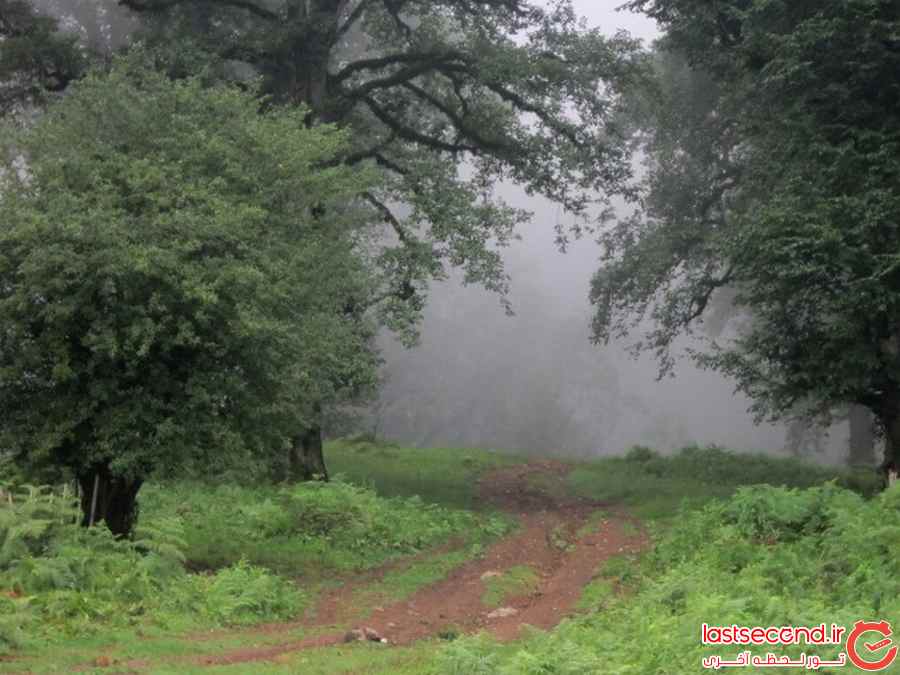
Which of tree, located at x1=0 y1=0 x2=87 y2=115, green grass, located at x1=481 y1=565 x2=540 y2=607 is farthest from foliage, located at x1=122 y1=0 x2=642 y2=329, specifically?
green grass, located at x1=481 y1=565 x2=540 y2=607

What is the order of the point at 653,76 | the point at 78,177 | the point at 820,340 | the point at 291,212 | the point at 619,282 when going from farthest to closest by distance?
the point at 619,282, the point at 653,76, the point at 820,340, the point at 291,212, the point at 78,177

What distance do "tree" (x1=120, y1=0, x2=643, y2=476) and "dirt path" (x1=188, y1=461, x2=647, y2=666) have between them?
18.5 feet

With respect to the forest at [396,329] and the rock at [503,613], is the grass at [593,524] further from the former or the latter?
the rock at [503,613]

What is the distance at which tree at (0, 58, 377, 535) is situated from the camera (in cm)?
1512

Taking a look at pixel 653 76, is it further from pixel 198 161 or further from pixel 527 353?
pixel 527 353

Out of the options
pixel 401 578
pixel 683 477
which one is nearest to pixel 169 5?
pixel 401 578

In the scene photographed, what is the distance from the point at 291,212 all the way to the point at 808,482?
1662cm

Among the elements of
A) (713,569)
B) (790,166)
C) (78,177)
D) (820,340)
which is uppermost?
(790,166)

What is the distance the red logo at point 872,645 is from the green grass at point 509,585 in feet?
24.6

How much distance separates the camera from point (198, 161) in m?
17.2

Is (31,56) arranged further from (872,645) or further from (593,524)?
(872,645)

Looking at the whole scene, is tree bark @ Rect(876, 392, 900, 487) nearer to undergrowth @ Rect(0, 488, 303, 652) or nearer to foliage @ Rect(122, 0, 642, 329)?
foliage @ Rect(122, 0, 642, 329)

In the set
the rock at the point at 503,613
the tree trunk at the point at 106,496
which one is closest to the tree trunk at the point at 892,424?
the rock at the point at 503,613

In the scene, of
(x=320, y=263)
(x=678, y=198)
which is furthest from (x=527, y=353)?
(x=320, y=263)
